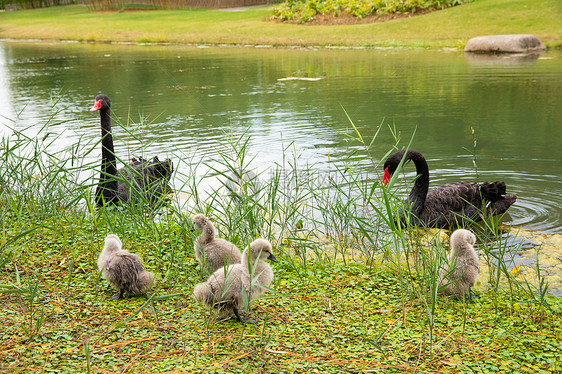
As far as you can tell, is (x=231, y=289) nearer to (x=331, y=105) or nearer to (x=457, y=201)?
(x=457, y=201)

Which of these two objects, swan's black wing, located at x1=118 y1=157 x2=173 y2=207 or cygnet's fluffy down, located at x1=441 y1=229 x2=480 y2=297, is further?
swan's black wing, located at x1=118 y1=157 x2=173 y2=207

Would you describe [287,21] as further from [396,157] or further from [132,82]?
[396,157]

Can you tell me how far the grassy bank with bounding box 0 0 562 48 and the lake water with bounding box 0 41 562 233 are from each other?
187cm

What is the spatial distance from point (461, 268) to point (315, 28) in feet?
66.9

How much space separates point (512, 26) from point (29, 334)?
61.3ft

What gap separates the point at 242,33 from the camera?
76.1 ft

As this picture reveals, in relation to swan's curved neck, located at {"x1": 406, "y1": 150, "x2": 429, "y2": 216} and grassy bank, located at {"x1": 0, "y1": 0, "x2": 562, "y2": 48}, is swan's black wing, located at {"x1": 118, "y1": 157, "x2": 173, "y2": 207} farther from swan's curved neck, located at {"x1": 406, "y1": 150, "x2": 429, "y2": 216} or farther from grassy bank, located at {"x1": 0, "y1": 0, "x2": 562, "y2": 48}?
grassy bank, located at {"x1": 0, "y1": 0, "x2": 562, "y2": 48}

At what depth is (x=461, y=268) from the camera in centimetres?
302

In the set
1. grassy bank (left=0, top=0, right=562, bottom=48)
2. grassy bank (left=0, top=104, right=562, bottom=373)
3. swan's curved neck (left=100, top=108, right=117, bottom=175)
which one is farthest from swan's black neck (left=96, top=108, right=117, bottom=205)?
grassy bank (left=0, top=0, right=562, bottom=48)

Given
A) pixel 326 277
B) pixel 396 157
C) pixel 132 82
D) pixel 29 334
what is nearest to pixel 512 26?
pixel 132 82

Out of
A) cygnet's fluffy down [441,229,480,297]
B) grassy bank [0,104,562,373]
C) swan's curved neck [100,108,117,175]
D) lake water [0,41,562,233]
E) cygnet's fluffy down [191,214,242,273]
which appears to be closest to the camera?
grassy bank [0,104,562,373]

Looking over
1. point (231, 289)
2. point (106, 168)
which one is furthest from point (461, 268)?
point (106, 168)

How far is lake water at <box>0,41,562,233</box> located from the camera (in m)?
6.71

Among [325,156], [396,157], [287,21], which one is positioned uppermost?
[287,21]
